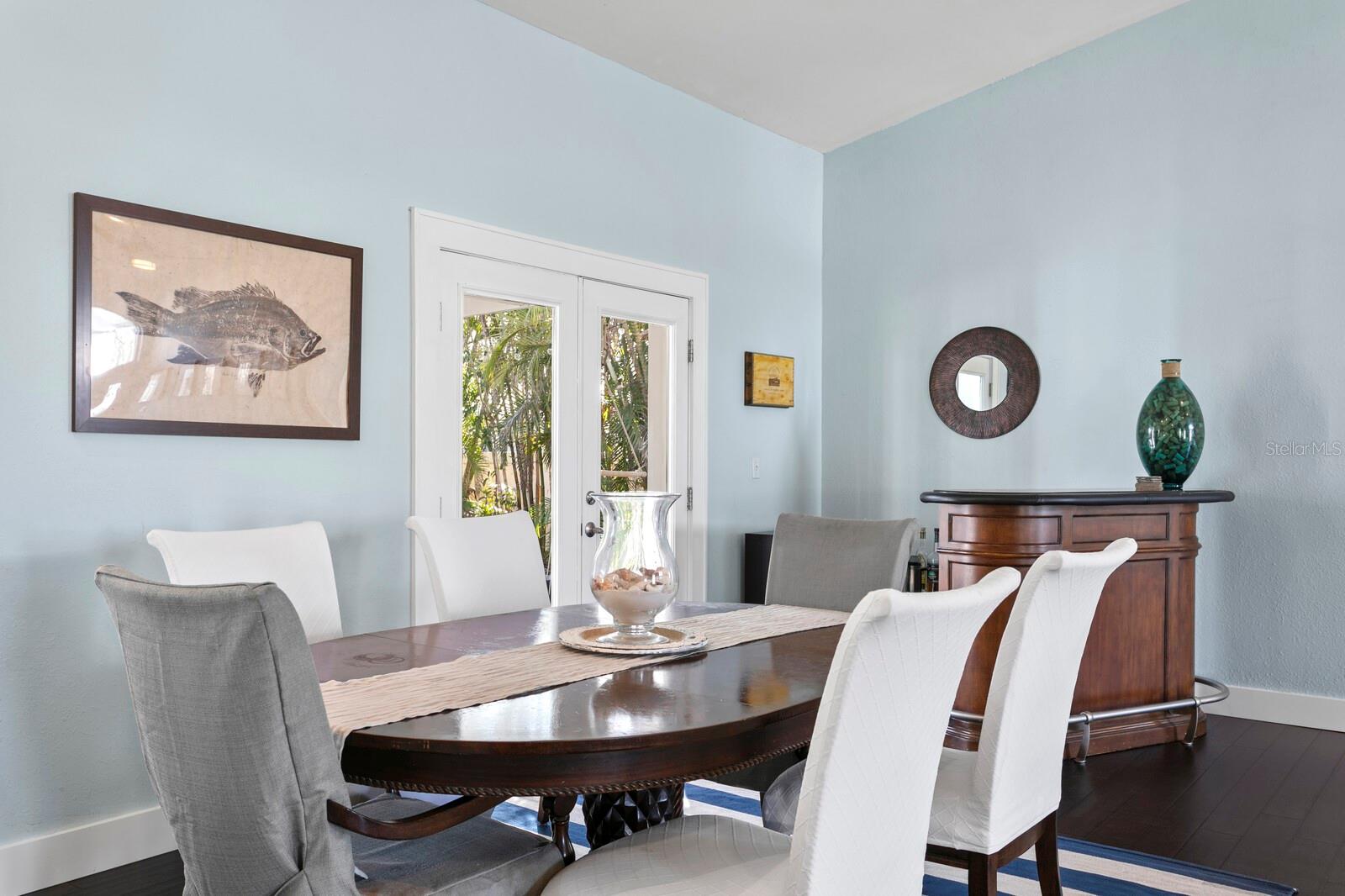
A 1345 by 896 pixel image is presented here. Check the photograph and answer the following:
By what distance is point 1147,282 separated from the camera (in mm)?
4594

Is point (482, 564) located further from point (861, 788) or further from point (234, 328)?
point (861, 788)

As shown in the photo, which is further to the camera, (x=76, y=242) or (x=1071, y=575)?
(x=76, y=242)

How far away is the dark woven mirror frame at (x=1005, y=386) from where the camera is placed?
16.3 feet

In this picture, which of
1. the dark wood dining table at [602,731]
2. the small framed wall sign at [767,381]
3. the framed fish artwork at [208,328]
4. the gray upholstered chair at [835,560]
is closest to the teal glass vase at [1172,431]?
the gray upholstered chair at [835,560]

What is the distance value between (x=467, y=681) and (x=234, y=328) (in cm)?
179

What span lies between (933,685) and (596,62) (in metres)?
3.62

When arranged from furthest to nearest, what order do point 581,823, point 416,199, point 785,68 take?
point 785,68 < point 416,199 < point 581,823

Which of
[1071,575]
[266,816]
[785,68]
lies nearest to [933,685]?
[1071,575]

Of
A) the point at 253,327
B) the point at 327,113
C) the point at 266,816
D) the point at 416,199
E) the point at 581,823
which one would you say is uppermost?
the point at 327,113

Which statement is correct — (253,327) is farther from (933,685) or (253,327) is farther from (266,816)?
(933,685)

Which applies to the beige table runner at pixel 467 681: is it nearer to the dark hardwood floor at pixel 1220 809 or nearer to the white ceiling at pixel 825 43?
the dark hardwood floor at pixel 1220 809

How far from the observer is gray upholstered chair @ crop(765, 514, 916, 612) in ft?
9.51

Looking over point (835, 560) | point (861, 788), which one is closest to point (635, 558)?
point (861, 788)

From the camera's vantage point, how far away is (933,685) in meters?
1.42
